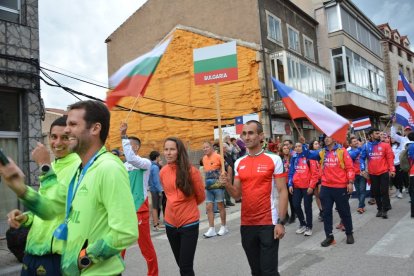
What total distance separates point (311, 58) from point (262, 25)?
272 inches

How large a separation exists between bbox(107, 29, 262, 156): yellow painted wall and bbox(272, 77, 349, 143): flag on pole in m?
13.8

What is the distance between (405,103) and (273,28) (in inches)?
481

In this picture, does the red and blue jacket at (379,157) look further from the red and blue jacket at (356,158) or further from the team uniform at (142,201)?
the team uniform at (142,201)

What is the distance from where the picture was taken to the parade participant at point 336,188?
673 cm

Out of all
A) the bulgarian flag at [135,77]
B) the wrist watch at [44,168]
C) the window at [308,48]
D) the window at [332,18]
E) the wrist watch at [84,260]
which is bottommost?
the wrist watch at [84,260]

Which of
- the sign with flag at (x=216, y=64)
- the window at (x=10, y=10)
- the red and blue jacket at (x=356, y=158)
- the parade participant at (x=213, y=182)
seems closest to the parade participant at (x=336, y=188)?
the sign with flag at (x=216, y=64)

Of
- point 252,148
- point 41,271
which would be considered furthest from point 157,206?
point 41,271

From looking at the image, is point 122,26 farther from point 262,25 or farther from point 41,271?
point 41,271

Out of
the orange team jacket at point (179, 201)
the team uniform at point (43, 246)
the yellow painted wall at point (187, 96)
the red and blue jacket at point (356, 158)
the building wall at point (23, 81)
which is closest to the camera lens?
the team uniform at point (43, 246)

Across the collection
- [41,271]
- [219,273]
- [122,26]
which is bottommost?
[219,273]

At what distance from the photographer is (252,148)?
4234 millimetres

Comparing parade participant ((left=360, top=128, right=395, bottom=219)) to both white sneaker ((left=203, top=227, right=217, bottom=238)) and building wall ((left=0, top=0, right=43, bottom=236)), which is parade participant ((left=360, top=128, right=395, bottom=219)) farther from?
building wall ((left=0, top=0, right=43, bottom=236))

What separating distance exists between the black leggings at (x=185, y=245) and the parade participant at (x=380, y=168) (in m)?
6.32

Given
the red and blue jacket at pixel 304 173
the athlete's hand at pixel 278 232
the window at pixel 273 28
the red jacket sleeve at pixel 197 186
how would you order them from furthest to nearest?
the window at pixel 273 28
the red and blue jacket at pixel 304 173
the red jacket sleeve at pixel 197 186
the athlete's hand at pixel 278 232
